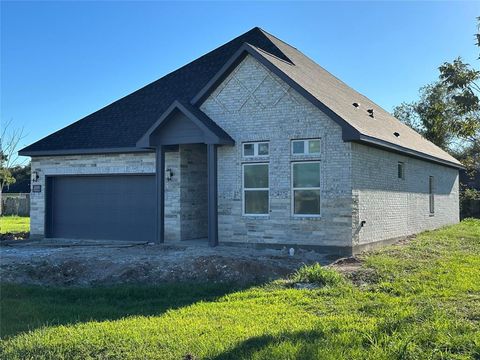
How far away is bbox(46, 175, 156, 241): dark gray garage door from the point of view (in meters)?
17.9

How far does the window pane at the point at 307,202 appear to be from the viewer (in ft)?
48.5

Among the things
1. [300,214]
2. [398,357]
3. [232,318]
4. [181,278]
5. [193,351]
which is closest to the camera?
[398,357]

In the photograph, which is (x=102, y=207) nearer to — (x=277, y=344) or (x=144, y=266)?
(x=144, y=266)

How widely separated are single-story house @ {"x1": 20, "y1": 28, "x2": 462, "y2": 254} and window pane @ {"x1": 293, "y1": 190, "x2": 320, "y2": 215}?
3cm

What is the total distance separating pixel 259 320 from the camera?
7.45 m

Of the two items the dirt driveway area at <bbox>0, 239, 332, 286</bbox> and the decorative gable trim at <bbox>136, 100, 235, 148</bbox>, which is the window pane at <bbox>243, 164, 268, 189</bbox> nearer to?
the decorative gable trim at <bbox>136, 100, 235, 148</bbox>

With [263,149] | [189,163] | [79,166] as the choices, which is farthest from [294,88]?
[79,166]

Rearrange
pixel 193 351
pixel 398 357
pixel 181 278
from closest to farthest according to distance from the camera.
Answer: pixel 398 357
pixel 193 351
pixel 181 278

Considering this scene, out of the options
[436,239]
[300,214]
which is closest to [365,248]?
[300,214]

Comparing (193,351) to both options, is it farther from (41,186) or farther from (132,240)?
(41,186)

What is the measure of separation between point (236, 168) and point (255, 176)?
64cm

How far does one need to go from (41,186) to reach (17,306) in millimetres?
11510

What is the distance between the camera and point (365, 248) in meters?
15.2

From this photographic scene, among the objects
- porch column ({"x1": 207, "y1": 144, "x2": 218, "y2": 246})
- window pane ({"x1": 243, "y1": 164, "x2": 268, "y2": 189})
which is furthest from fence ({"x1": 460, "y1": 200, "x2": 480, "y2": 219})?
porch column ({"x1": 207, "y1": 144, "x2": 218, "y2": 246})
